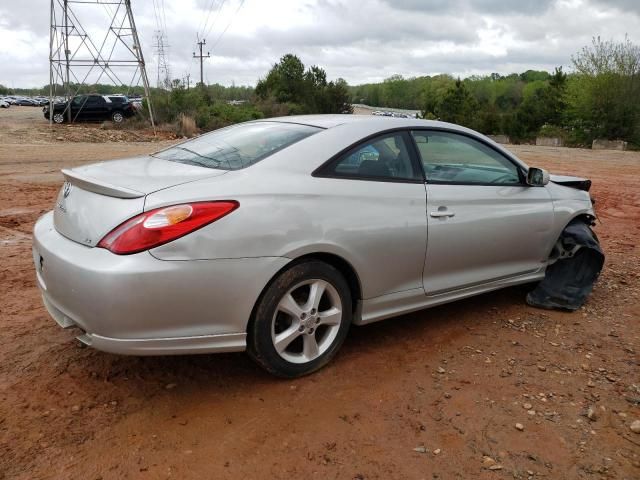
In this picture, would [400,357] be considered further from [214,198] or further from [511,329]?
[214,198]

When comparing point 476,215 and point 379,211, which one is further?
point 476,215

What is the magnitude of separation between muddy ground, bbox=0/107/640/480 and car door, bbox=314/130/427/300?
560 millimetres

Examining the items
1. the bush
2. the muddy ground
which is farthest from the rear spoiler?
the bush

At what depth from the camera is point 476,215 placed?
12.7 feet

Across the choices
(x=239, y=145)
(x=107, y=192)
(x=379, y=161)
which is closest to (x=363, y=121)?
(x=379, y=161)

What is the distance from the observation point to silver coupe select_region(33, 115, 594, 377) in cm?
265

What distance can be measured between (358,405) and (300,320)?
1.79ft

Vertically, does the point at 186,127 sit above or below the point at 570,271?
above

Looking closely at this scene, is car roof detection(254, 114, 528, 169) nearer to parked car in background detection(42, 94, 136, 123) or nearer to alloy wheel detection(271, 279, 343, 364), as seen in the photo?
alloy wheel detection(271, 279, 343, 364)

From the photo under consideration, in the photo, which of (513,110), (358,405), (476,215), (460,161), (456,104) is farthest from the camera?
(456,104)

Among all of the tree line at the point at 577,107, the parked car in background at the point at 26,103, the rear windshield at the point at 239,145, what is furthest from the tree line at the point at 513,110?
the parked car in background at the point at 26,103

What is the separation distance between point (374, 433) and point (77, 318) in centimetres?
154

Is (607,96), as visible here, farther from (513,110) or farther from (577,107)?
(513,110)

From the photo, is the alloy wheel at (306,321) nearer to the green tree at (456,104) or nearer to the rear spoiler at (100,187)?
the rear spoiler at (100,187)
